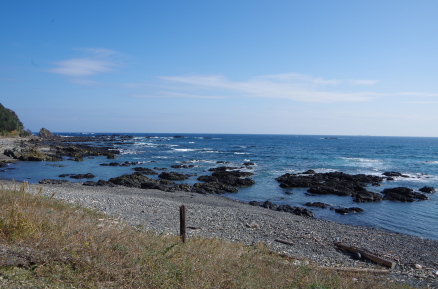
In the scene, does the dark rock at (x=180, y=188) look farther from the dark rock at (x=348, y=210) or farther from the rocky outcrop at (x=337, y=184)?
the dark rock at (x=348, y=210)

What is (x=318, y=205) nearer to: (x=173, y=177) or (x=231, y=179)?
(x=231, y=179)

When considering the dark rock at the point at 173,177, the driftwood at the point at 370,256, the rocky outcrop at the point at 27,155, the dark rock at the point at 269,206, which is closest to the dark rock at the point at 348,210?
the dark rock at the point at 269,206

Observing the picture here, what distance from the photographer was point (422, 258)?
456 inches

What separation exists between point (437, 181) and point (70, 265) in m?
38.0

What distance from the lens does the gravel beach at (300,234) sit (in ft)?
33.8

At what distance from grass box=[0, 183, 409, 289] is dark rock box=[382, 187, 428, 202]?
62.9 ft

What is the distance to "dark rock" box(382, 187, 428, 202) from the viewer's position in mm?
23430

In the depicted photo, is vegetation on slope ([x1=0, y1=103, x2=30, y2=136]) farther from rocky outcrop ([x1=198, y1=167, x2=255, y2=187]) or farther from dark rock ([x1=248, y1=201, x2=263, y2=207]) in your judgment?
dark rock ([x1=248, y1=201, x2=263, y2=207])

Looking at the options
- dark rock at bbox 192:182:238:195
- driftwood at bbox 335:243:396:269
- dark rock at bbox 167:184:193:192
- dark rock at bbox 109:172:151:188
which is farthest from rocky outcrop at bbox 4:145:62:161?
driftwood at bbox 335:243:396:269

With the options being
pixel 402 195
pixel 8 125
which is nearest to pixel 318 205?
pixel 402 195

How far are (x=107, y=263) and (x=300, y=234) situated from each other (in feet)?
33.4

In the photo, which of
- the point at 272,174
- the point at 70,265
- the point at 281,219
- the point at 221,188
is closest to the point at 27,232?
the point at 70,265

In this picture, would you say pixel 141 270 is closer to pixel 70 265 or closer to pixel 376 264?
pixel 70 265

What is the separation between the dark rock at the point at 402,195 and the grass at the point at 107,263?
1918 cm
